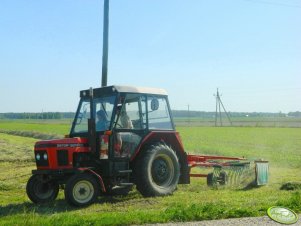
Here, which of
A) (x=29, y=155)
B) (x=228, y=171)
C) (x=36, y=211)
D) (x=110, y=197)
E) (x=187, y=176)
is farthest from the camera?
(x=29, y=155)

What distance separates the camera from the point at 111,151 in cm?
970

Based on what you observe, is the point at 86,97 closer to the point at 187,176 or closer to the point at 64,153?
the point at 64,153

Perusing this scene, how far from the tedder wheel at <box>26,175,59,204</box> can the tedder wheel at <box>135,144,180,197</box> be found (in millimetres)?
1817

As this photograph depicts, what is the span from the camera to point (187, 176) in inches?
439

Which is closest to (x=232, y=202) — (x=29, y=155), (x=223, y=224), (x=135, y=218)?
(x=223, y=224)

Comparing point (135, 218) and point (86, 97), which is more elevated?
point (86, 97)

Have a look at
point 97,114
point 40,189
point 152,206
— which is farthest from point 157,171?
point 40,189

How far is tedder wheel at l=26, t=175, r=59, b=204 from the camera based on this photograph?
31.9 ft

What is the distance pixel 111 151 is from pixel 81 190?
107 centimetres

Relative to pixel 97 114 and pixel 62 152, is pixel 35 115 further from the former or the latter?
pixel 62 152

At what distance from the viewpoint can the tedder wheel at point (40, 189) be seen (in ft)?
31.9

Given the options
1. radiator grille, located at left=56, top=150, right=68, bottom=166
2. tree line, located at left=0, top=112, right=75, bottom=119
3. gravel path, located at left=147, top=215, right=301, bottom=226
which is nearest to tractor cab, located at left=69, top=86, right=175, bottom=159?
radiator grille, located at left=56, top=150, right=68, bottom=166

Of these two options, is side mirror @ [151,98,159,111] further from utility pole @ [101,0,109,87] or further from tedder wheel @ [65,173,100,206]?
utility pole @ [101,0,109,87]

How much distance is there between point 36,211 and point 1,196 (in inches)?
106
